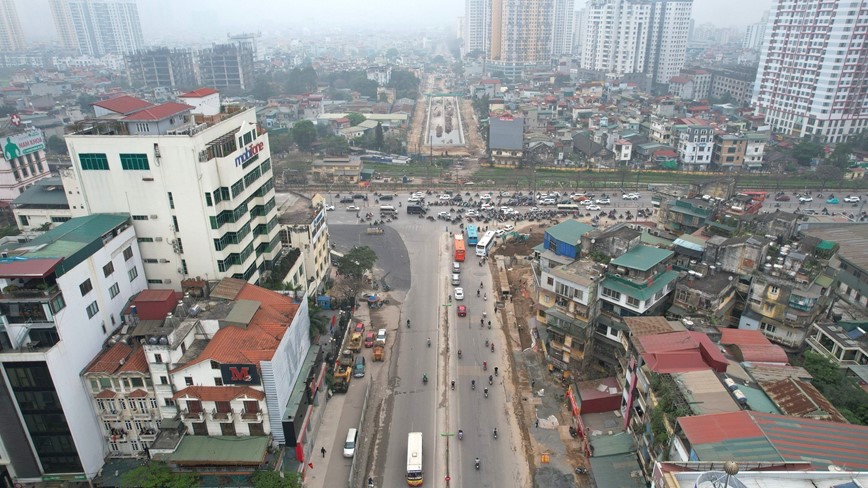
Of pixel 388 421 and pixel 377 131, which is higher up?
pixel 377 131

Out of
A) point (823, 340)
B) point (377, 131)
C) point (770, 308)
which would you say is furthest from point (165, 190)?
point (377, 131)

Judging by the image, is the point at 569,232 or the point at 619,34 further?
the point at 619,34

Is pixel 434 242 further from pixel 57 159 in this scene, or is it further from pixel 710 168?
pixel 57 159

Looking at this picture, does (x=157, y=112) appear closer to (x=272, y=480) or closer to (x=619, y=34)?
(x=272, y=480)

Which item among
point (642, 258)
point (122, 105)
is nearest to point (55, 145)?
point (122, 105)

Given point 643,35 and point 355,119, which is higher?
point 643,35

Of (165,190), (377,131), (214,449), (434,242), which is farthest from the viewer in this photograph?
(377,131)

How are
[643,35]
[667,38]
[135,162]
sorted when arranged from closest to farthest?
[135,162], [643,35], [667,38]
